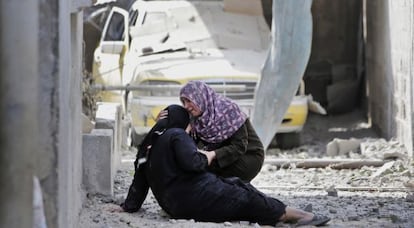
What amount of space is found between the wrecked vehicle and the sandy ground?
73 cm

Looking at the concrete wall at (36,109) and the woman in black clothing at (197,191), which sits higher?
the concrete wall at (36,109)

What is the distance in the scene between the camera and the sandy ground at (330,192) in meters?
7.55

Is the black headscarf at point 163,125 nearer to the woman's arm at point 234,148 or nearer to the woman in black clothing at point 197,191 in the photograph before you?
the woman in black clothing at point 197,191

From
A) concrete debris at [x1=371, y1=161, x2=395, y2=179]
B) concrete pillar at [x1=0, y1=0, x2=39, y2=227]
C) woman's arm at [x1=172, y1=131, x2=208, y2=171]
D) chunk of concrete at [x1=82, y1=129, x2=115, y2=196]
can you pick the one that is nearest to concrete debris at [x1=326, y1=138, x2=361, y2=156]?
concrete debris at [x1=371, y1=161, x2=395, y2=179]

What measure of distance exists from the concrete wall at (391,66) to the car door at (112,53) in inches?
138

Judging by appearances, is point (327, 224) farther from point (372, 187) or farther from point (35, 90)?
point (35, 90)

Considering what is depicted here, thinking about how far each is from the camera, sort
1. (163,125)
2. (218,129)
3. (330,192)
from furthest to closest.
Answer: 1. (330,192)
2. (218,129)
3. (163,125)

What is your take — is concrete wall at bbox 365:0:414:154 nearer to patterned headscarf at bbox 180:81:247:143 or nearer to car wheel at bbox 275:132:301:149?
car wheel at bbox 275:132:301:149

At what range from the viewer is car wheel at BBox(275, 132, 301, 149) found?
13.7 metres

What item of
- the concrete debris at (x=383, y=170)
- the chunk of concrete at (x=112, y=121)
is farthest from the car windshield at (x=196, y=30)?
the chunk of concrete at (x=112, y=121)

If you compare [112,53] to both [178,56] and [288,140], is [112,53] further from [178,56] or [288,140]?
[288,140]

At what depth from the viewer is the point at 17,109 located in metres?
4.66

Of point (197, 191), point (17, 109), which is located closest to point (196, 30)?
point (197, 191)

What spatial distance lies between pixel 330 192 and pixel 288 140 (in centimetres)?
441
